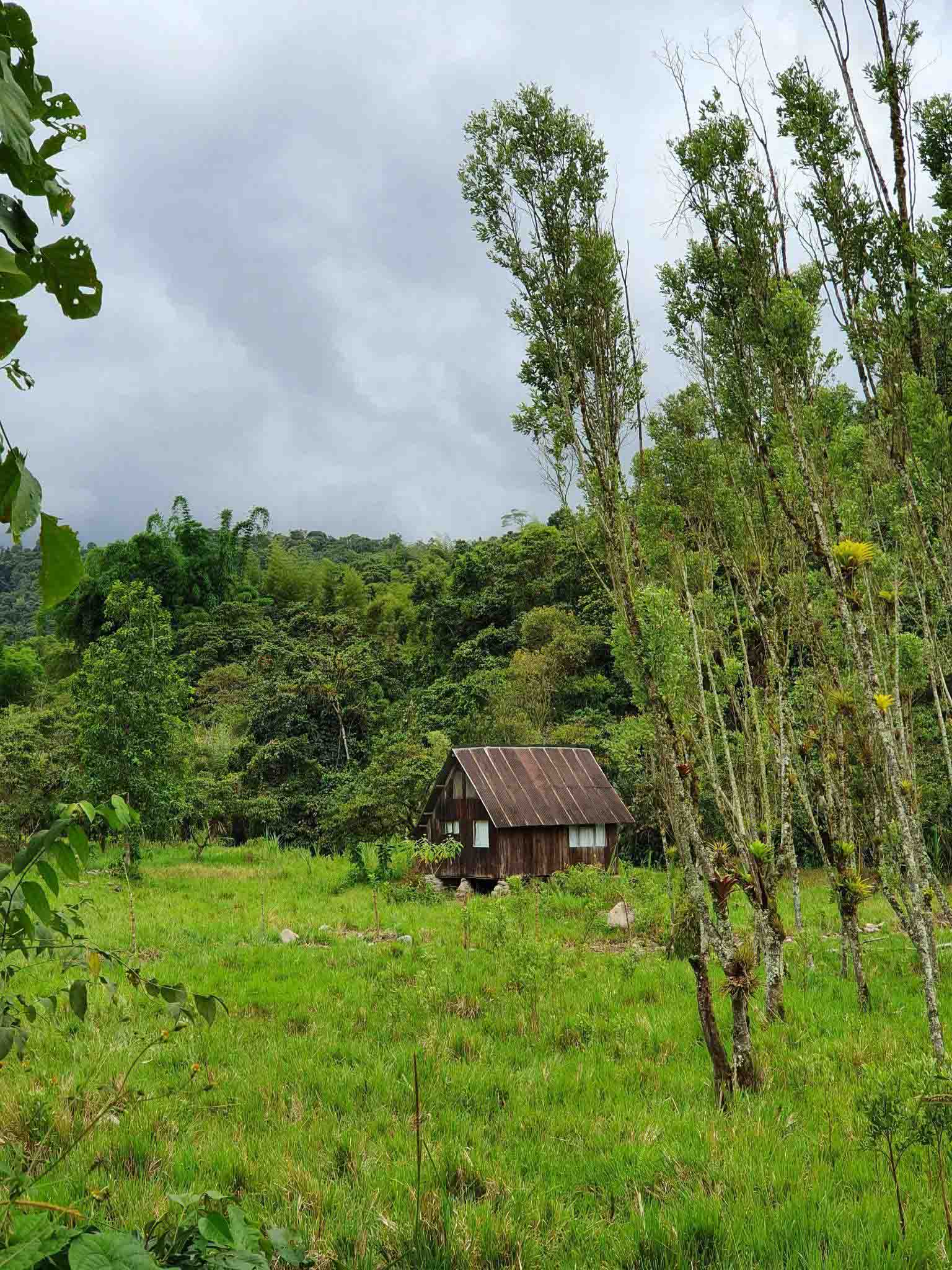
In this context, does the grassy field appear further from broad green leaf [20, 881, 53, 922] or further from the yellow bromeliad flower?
the yellow bromeliad flower

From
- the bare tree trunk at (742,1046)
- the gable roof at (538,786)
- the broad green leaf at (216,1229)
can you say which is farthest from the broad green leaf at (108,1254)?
the gable roof at (538,786)

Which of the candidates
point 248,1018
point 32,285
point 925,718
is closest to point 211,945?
point 248,1018

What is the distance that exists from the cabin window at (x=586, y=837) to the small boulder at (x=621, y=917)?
9.39 meters

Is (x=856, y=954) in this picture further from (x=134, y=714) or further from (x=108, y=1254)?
(x=134, y=714)

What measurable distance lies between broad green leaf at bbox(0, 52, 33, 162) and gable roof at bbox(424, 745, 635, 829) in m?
24.6

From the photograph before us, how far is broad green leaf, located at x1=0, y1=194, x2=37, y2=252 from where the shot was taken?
3.39ft

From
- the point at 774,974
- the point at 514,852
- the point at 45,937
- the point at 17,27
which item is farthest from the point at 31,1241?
the point at 514,852

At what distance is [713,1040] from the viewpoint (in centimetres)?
655

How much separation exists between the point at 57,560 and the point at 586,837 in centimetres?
2674

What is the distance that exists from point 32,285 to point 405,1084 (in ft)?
23.5

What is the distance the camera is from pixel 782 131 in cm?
780

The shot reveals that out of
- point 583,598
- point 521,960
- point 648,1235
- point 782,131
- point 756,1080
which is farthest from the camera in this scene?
point 583,598

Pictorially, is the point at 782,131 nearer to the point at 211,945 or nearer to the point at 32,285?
→ the point at 32,285

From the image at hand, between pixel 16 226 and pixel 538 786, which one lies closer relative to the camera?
pixel 16 226
